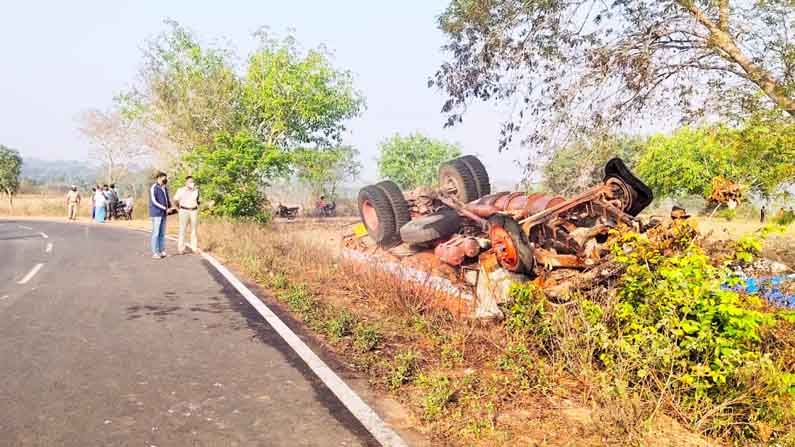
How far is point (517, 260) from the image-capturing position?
6.22 metres

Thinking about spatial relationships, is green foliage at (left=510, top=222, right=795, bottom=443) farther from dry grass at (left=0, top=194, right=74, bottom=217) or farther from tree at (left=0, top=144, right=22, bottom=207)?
tree at (left=0, top=144, right=22, bottom=207)

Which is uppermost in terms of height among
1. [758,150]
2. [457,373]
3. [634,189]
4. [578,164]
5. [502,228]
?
[758,150]

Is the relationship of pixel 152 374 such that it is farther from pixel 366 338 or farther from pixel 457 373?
pixel 457 373

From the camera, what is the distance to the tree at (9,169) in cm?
5385

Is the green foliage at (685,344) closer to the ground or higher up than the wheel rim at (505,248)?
closer to the ground

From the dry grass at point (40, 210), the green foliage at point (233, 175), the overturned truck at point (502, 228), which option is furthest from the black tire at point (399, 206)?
the dry grass at point (40, 210)

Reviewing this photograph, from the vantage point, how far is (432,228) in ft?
28.2

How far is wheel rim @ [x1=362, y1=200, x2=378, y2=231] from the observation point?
10.6m

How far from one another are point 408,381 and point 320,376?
745 mm

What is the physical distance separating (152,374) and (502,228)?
13.3ft

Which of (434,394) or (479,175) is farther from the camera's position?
(479,175)

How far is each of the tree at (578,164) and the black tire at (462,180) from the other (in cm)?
140

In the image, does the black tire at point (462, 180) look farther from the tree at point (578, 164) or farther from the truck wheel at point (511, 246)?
the truck wheel at point (511, 246)

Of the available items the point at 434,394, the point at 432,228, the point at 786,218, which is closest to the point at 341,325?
the point at 434,394
